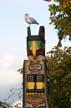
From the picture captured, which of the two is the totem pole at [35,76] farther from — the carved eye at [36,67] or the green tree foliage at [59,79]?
the green tree foliage at [59,79]

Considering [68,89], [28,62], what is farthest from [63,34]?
[28,62]

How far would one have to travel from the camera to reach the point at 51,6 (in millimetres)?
31562

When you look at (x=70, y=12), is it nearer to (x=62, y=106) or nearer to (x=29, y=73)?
(x=29, y=73)

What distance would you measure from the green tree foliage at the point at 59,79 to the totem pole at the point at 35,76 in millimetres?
12740

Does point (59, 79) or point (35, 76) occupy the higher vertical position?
point (35, 76)

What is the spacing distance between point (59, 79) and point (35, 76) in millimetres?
16909

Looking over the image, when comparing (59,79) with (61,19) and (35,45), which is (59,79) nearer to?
(61,19)

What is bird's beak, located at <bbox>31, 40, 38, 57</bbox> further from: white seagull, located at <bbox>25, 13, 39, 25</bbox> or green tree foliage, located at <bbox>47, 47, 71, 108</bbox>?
green tree foliage, located at <bbox>47, 47, 71, 108</bbox>

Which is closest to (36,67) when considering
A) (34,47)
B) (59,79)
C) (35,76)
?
(35,76)

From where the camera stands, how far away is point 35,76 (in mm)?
23812

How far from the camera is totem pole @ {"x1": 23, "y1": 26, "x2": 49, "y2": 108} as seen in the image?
76.9ft

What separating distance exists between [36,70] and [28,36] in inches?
76.3

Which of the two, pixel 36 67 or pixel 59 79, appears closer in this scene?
pixel 36 67

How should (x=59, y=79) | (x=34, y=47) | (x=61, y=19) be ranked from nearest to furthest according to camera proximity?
(x=34, y=47) < (x=61, y=19) < (x=59, y=79)
